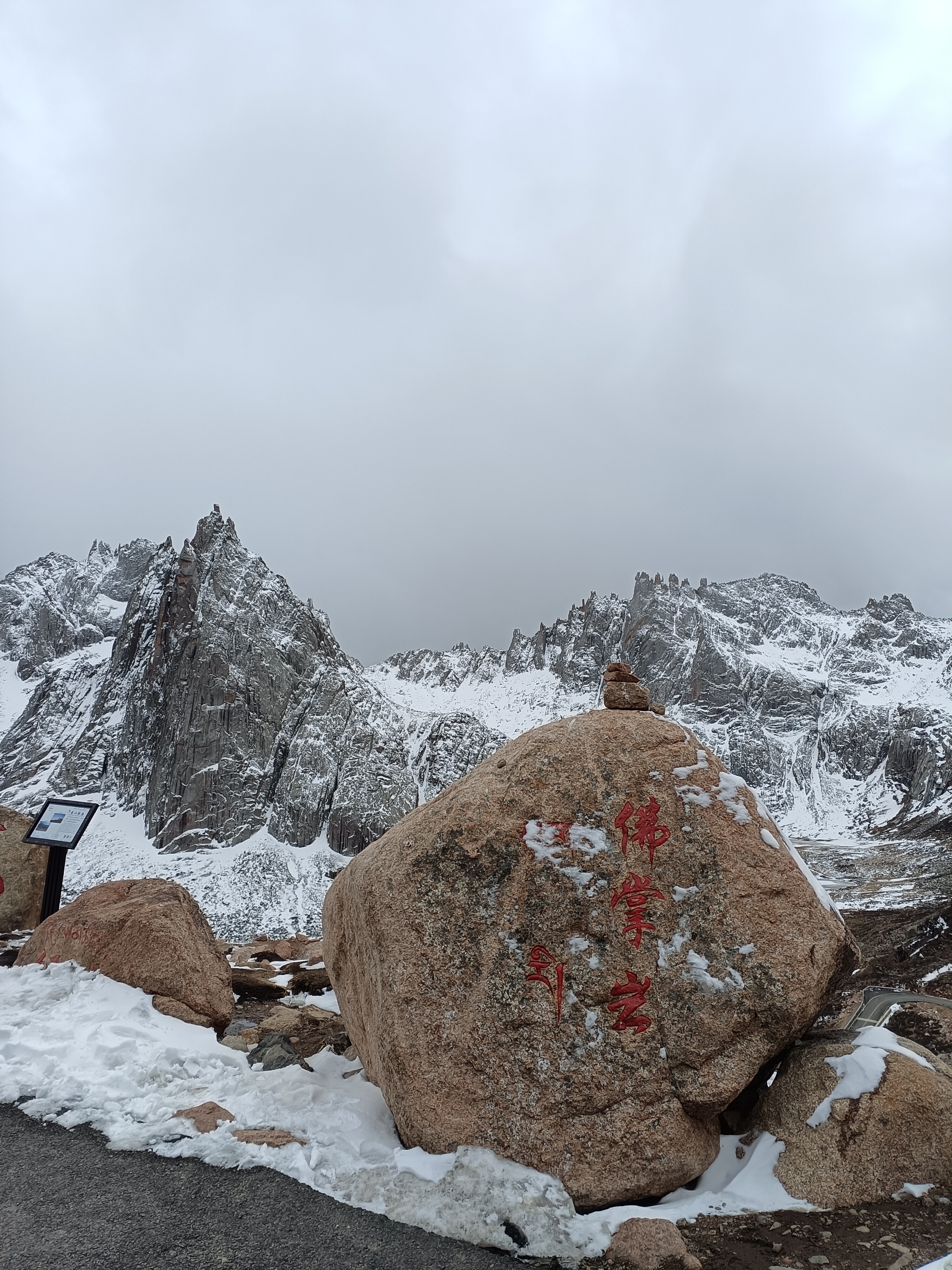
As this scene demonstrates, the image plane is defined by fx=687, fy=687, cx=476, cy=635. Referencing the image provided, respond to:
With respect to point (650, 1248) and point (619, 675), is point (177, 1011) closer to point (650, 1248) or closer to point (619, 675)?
point (650, 1248)

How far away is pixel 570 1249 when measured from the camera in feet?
18.9

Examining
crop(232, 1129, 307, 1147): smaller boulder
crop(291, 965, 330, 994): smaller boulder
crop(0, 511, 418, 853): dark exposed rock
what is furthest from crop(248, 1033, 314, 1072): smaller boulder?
crop(0, 511, 418, 853): dark exposed rock

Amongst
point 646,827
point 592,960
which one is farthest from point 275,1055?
point 646,827

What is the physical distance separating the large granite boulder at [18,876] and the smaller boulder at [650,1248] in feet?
53.9

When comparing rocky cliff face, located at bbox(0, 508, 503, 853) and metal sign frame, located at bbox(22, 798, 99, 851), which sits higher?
rocky cliff face, located at bbox(0, 508, 503, 853)

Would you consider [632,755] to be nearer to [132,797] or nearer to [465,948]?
[465,948]

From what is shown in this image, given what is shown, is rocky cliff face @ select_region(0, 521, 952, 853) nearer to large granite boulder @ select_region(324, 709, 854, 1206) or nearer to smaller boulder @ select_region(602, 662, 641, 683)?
smaller boulder @ select_region(602, 662, 641, 683)

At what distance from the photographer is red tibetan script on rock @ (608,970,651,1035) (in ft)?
23.4

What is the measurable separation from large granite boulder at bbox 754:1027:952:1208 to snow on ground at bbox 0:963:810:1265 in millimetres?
241

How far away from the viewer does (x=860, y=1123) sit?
672 centimetres

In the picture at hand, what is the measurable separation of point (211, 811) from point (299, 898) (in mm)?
19629

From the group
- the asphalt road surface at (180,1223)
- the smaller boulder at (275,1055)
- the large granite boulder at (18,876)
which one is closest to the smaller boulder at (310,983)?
the smaller boulder at (275,1055)

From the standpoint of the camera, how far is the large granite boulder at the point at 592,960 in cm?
688

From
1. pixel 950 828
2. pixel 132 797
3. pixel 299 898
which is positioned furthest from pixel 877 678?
pixel 132 797
